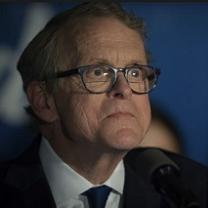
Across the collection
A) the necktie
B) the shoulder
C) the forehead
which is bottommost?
the necktie

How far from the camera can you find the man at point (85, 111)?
105 centimetres

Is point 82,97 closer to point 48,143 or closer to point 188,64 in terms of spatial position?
point 48,143

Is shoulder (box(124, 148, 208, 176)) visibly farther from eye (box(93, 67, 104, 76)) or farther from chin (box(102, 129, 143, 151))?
eye (box(93, 67, 104, 76))

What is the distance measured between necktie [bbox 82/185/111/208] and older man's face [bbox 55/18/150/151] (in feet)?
0.32

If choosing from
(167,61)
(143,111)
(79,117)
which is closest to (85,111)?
(79,117)

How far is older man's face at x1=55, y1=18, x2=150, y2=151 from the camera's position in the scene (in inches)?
40.9

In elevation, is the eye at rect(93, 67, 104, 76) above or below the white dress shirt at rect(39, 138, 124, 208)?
above

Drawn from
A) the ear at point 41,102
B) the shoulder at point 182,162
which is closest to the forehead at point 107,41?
the ear at point 41,102

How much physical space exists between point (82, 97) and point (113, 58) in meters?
0.11

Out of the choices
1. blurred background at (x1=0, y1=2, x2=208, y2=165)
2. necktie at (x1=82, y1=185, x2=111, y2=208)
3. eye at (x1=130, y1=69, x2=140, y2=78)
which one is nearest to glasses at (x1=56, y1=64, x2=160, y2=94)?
eye at (x1=130, y1=69, x2=140, y2=78)

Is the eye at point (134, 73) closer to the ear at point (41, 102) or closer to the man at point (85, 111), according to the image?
the man at point (85, 111)

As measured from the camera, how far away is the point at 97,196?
1.09 meters

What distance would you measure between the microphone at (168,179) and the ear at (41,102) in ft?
0.75

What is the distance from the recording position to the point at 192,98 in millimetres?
1183
